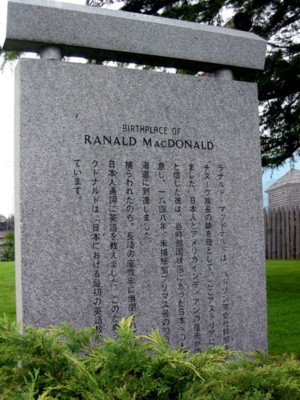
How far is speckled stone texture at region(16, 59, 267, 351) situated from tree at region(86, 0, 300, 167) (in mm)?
1547

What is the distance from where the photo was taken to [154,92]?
4.00 meters

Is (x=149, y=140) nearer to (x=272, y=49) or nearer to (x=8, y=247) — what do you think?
(x=272, y=49)

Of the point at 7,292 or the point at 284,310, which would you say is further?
the point at 7,292

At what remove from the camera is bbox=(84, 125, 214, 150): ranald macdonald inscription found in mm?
3811

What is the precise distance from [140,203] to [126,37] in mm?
1113

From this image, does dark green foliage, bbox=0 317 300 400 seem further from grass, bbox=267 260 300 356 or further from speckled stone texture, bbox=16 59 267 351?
grass, bbox=267 260 300 356

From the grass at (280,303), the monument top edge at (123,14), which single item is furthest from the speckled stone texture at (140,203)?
the grass at (280,303)

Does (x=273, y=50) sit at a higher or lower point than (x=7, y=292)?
higher

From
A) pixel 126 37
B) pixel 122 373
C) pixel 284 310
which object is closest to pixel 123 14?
pixel 126 37

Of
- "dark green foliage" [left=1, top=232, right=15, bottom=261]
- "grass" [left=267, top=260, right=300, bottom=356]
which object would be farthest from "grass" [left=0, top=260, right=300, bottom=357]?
"dark green foliage" [left=1, top=232, right=15, bottom=261]

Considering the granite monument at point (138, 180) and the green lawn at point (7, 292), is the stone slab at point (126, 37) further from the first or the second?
the green lawn at point (7, 292)

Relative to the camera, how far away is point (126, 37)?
394 cm

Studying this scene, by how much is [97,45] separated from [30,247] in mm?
1391

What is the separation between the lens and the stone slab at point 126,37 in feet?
12.1
